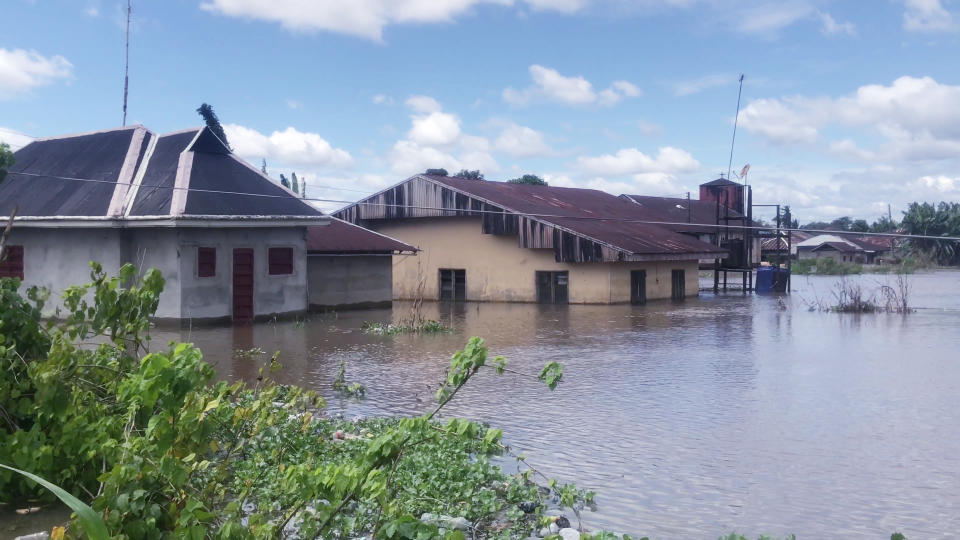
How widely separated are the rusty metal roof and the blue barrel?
11.3 feet

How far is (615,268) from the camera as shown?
105 ft

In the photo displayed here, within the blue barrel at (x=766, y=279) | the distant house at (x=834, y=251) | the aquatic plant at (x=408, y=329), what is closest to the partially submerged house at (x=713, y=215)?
the blue barrel at (x=766, y=279)

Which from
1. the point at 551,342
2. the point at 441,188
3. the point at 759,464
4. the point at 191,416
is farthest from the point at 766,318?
the point at 191,416

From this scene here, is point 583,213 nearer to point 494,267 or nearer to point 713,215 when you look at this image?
point 494,267

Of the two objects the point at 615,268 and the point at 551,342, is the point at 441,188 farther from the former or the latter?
the point at 551,342

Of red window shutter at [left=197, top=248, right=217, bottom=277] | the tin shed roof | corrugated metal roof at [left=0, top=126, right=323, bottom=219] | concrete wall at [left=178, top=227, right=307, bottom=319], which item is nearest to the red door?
concrete wall at [left=178, top=227, right=307, bottom=319]

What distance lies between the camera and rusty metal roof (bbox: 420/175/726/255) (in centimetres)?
3259

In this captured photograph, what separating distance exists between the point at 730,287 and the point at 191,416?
4460cm

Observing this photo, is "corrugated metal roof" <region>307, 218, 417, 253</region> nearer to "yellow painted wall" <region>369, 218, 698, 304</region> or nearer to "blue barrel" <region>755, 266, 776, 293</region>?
"yellow painted wall" <region>369, 218, 698, 304</region>

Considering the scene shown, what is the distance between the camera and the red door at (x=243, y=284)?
23453mm

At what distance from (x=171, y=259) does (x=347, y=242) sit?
8338 millimetres

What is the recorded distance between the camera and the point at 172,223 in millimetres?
20875

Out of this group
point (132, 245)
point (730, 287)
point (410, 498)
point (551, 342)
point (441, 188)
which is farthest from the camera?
point (730, 287)

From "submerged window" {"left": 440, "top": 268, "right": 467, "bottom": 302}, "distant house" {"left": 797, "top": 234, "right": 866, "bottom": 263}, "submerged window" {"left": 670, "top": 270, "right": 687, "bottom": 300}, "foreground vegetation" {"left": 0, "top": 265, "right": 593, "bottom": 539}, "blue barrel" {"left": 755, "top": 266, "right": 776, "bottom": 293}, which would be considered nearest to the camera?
"foreground vegetation" {"left": 0, "top": 265, "right": 593, "bottom": 539}
